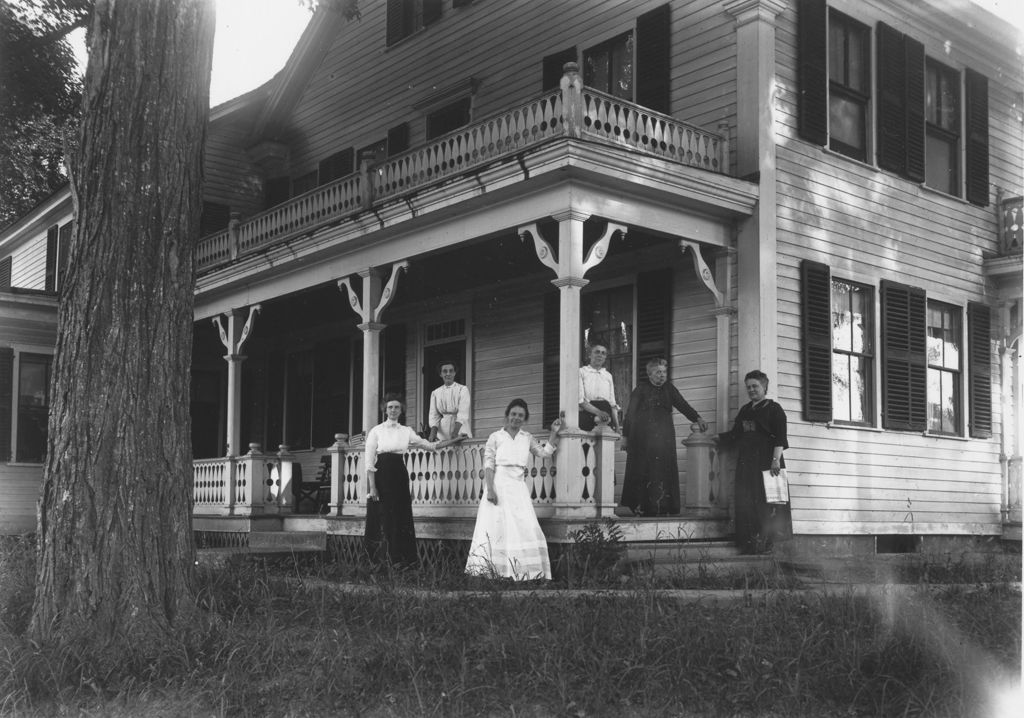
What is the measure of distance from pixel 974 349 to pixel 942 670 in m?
10.8

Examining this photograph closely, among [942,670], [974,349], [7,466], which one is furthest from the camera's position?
[7,466]

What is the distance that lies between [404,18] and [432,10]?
2.82 feet

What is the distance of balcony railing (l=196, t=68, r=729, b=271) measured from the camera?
11.9 m

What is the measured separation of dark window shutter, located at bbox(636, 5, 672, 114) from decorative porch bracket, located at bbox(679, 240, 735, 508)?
2.21 metres

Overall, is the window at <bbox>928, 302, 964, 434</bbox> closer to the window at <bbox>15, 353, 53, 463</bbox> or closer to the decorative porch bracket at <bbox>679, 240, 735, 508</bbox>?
the decorative porch bracket at <bbox>679, 240, 735, 508</bbox>

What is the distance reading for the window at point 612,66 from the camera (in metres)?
15.2

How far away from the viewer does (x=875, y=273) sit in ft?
48.7

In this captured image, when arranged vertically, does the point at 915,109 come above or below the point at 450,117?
below

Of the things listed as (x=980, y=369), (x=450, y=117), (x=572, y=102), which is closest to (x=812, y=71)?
(x=572, y=102)

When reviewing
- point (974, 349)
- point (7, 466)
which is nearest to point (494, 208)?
point (974, 349)

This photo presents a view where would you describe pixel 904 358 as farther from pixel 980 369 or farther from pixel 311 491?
pixel 311 491

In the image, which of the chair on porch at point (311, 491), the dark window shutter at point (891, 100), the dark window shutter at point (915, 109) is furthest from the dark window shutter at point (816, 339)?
the chair on porch at point (311, 491)

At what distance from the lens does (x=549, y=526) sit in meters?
11.1

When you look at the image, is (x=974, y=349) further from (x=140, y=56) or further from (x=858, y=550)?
(x=140, y=56)
